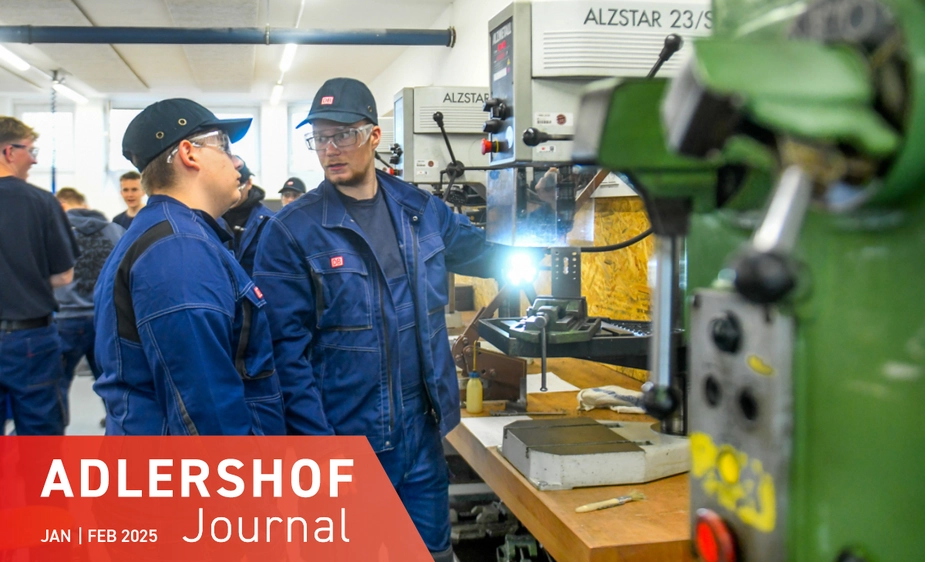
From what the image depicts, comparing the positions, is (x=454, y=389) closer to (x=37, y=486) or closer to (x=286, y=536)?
(x=286, y=536)

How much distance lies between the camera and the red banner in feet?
5.38

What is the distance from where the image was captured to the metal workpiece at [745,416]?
548 mm

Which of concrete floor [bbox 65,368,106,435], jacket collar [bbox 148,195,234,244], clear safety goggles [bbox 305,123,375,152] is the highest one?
clear safety goggles [bbox 305,123,375,152]

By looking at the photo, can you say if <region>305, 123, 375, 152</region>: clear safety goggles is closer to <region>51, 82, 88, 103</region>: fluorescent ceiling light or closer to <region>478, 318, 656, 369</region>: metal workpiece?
<region>478, 318, 656, 369</region>: metal workpiece

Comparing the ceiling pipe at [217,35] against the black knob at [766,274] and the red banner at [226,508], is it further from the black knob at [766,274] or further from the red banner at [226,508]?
the black knob at [766,274]

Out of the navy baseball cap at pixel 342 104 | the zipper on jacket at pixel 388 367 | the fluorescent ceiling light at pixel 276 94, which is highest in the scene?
the fluorescent ceiling light at pixel 276 94

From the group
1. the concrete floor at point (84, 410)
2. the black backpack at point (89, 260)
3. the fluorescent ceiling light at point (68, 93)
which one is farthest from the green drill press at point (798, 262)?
the fluorescent ceiling light at point (68, 93)

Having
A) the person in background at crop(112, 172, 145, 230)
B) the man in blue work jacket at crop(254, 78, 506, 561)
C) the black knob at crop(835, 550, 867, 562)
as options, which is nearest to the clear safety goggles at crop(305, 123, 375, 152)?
the man in blue work jacket at crop(254, 78, 506, 561)

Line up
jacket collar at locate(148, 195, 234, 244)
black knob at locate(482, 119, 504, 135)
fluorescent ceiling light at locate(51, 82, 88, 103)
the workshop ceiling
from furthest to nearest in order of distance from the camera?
1. fluorescent ceiling light at locate(51, 82, 88, 103)
2. the workshop ceiling
3. black knob at locate(482, 119, 504, 135)
4. jacket collar at locate(148, 195, 234, 244)

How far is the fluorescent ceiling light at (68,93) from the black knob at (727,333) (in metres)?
9.99

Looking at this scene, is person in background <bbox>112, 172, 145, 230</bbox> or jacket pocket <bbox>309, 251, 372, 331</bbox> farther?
person in background <bbox>112, 172, 145, 230</bbox>

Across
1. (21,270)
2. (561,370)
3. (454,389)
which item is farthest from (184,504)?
(21,270)

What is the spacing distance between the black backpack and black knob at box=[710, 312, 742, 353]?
3.97m

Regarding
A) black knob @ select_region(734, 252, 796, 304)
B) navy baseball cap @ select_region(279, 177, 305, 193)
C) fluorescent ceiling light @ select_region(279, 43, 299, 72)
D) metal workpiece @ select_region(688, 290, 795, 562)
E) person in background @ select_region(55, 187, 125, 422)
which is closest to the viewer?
black knob @ select_region(734, 252, 796, 304)
